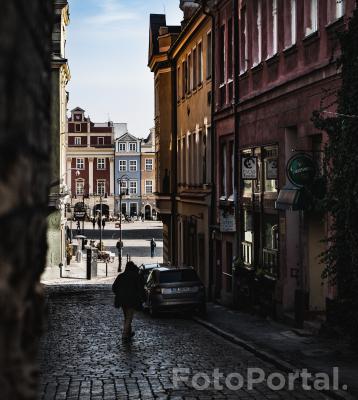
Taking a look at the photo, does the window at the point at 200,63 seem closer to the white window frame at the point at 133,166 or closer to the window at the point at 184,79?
the window at the point at 184,79

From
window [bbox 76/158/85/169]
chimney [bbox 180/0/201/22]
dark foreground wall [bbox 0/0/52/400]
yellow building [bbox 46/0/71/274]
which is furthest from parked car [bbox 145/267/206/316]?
window [bbox 76/158/85/169]

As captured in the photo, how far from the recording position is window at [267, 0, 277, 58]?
22.9 m

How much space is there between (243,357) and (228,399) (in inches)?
173

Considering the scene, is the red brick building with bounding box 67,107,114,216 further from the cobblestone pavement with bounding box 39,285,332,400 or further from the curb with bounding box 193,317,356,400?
the curb with bounding box 193,317,356,400

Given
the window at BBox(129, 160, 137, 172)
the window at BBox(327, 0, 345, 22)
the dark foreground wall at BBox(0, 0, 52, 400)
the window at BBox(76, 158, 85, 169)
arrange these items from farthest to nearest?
the window at BBox(129, 160, 137, 172) → the window at BBox(76, 158, 85, 169) → the window at BBox(327, 0, 345, 22) → the dark foreground wall at BBox(0, 0, 52, 400)

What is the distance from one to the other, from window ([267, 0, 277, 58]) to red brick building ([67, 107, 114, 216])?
11279 centimetres

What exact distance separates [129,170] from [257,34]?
372ft

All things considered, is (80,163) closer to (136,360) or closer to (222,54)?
(222,54)

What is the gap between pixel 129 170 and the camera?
454 ft

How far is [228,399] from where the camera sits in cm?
1148

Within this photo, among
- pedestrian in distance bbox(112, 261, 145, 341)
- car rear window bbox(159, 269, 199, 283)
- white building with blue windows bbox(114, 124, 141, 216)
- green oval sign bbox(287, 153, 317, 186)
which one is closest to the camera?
green oval sign bbox(287, 153, 317, 186)

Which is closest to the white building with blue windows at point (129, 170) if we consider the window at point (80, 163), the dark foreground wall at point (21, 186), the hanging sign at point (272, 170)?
the window at point (80, 163)

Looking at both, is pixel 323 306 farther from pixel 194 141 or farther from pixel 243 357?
pixel 194 141

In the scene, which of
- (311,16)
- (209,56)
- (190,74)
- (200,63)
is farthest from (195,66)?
(311,16)
